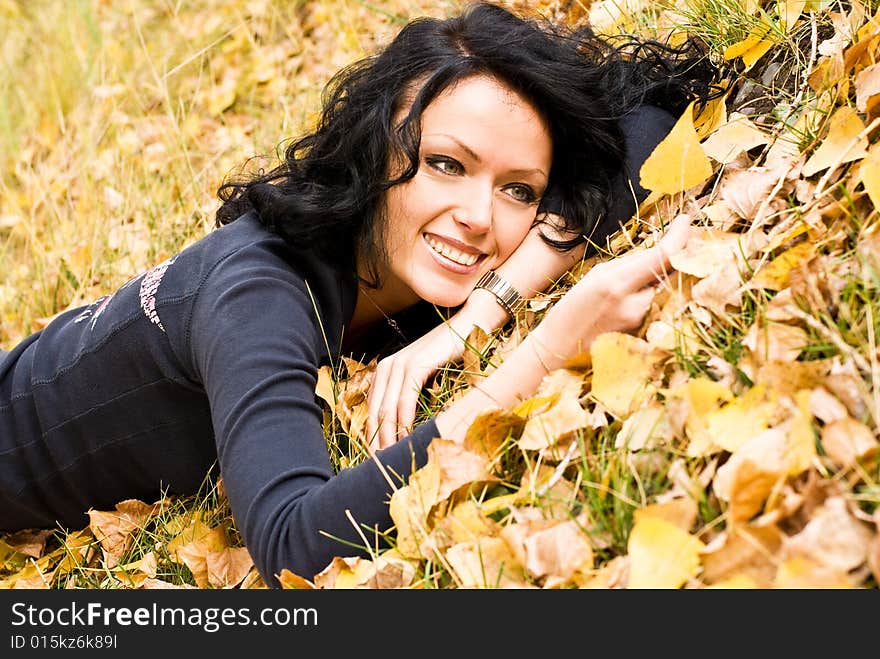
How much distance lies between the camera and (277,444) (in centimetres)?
158

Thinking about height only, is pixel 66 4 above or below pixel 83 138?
above

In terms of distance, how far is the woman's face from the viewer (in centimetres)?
203

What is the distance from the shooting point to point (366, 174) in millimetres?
2158

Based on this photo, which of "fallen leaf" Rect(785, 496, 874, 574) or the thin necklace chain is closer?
"fallen leaf" Rect(785, 496, 874, 574)

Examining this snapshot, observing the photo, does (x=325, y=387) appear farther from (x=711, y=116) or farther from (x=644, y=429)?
(x=711, y=116)

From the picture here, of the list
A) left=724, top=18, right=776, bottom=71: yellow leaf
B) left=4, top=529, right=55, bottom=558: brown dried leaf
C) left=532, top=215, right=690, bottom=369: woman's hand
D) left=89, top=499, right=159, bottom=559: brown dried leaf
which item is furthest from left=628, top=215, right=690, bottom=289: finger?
left=4, top=529, right=55, bottom=558: brown dried leaf

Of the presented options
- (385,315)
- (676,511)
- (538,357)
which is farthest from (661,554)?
(385,315)

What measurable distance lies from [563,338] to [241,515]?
617mm

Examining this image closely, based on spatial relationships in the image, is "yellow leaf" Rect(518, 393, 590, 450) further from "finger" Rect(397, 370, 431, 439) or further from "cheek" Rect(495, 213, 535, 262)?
"cheek" Rect(495, 213, 535, 262)

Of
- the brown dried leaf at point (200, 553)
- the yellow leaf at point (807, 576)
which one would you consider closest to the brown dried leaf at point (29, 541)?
the brown dried leaf at point (200, 553)

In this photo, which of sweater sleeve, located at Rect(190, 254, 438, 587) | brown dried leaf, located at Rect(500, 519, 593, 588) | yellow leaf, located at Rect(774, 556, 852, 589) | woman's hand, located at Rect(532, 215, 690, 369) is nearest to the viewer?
yellow leaf, located at Rect(774, 556, 852, 589)
